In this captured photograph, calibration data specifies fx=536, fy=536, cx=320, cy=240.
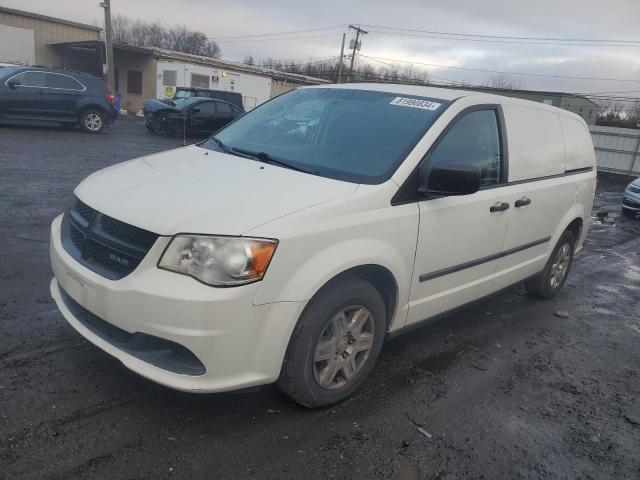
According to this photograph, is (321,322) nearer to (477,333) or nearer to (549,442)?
(549,442)

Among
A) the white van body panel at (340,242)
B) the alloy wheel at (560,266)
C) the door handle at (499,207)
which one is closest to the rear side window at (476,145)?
the door handle at (499,207)

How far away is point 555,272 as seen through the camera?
5480 mm

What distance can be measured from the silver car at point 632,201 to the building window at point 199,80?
2480 centimetres

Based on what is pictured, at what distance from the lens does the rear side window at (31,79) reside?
14766 millimetres

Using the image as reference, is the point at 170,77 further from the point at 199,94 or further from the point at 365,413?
the point at 365,413

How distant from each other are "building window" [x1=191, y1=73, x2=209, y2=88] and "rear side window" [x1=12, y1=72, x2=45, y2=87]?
15988 millimetres

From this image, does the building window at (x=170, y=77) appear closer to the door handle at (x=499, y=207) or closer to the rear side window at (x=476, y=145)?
the rear side window at (x=476, y=145)

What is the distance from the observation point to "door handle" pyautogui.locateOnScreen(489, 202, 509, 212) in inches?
153

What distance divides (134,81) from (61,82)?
1799cm

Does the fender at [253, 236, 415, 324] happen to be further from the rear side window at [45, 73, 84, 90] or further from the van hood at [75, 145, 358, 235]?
the rear side window at [45, 73, 84, 90]

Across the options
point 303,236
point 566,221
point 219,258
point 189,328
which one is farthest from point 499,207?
point 189,328

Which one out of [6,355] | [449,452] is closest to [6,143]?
[6,355]

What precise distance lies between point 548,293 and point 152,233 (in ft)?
14.2

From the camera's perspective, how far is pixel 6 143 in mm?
12281
